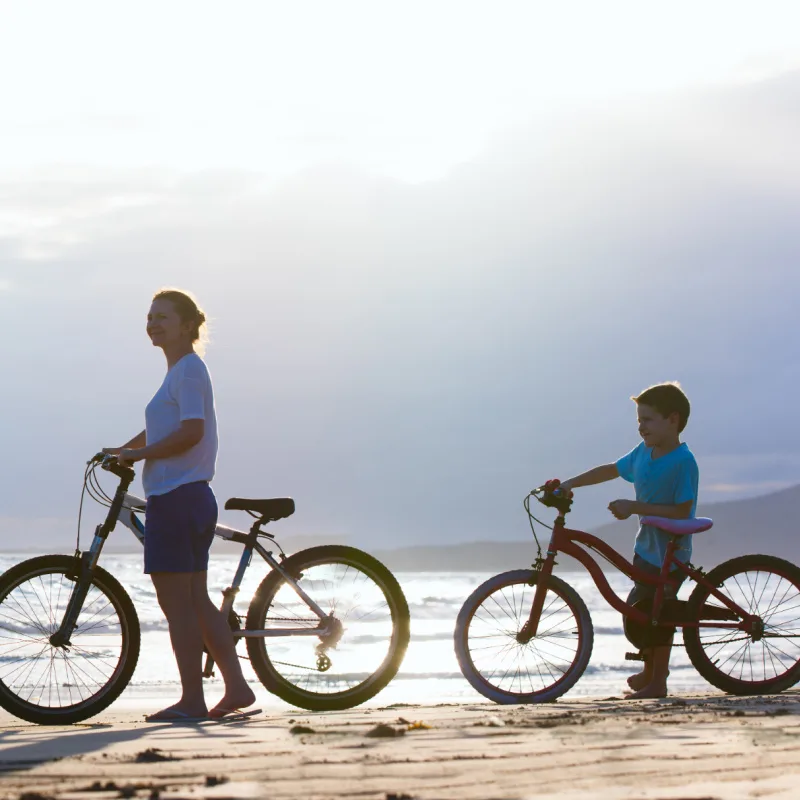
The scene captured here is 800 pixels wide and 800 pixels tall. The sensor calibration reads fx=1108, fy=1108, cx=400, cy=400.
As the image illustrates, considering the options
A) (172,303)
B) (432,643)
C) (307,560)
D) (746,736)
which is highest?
(172,303)

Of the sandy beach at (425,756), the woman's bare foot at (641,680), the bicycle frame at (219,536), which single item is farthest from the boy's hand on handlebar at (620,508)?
Answer: the bicycle frame at (219,536)

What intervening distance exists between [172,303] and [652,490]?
2.94 metres

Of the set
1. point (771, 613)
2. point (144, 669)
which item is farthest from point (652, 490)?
point (144, 669)

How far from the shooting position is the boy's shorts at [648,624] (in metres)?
6.35

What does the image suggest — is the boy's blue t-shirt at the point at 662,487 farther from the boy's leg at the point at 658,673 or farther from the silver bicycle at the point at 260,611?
the silver bicycle at the point at 260,611

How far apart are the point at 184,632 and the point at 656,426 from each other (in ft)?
9.57

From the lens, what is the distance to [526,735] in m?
4.29

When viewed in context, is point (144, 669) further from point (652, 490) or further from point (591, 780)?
point (591, 780)

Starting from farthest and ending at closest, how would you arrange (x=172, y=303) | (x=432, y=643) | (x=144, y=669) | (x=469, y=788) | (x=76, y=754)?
(x=432, y=643)
(x=144, y=669)
(x=172, y=303)
(x=76, y=754)
(x=469, y=788)

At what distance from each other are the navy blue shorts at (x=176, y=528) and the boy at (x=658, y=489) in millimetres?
2166

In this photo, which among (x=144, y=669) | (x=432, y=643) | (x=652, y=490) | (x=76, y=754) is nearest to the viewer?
Answer: (x=76, y=754)

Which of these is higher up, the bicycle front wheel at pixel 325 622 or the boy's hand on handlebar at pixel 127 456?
the boy's hand on handlebar at pixel 127 456

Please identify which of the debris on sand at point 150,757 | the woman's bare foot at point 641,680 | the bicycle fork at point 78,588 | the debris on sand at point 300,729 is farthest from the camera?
the woman's bare foot at point 641,680

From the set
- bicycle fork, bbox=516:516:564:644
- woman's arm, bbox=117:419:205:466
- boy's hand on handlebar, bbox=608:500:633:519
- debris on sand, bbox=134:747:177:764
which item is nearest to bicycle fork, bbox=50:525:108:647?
woman's arm, bbox=117:419:205:466
